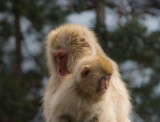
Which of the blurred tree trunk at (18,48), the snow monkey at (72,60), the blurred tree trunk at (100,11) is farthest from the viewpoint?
the blurred tree trunk at (18,48)

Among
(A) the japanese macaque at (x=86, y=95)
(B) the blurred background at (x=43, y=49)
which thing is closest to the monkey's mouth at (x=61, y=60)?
(A) the japanese macaque at (x=86, y=95)

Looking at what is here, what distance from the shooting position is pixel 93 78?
13.2 feet

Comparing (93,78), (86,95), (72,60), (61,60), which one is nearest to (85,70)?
(93,78)

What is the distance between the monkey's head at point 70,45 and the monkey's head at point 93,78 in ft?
1.50

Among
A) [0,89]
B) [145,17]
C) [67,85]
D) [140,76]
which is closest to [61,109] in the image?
[67,85]

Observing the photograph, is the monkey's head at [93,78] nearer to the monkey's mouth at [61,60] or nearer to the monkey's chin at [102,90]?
the monkey's chin at [102,90]

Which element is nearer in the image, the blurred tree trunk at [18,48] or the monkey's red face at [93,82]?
the monkey's red face at [93,82]

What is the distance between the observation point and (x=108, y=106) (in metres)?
4.09

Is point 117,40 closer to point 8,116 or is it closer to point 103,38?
point 103,38

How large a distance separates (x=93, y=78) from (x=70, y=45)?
0.67m

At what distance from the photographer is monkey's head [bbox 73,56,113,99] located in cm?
397

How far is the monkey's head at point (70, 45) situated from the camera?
450 cm

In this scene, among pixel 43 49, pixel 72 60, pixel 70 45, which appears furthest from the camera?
pixel 43 49

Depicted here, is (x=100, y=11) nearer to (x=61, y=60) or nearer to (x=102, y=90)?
(x=61, y=60)
